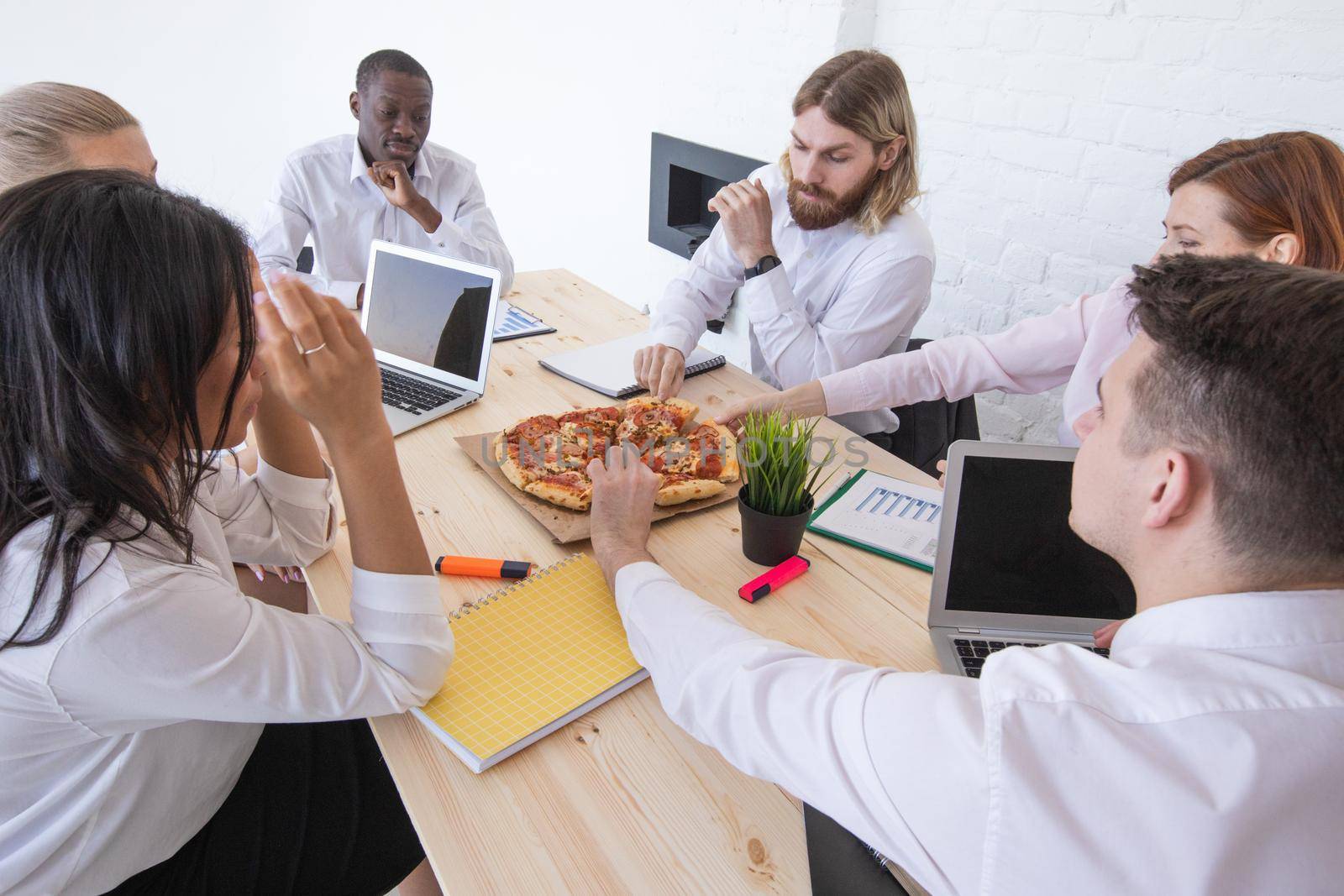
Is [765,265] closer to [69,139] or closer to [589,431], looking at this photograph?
[589,431]

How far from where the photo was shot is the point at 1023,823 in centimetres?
60

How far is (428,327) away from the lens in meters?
1.77

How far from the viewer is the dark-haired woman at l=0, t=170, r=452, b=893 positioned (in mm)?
740

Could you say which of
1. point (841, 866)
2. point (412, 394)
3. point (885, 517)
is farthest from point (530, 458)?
point (841, 866)

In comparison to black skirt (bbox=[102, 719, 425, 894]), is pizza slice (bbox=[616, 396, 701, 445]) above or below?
above

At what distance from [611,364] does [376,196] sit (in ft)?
3.45

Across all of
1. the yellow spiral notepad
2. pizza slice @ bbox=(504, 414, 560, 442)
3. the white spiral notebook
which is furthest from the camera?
the white spiral notebook

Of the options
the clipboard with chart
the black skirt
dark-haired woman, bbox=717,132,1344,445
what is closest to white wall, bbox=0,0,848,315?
dark-haired woman, bbox=717,132,1344,445

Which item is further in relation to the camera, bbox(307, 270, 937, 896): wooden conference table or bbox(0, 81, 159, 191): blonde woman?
bbox(0, 81, 159, 191): blonde woman

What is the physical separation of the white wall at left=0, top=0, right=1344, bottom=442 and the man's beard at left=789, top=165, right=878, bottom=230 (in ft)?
2.22

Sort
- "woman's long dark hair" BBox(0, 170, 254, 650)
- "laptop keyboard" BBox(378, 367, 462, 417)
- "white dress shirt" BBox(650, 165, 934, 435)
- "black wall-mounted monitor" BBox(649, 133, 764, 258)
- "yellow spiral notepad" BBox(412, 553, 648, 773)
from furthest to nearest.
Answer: "black wall-mounted monitor" BBox(649, 133, 764, 258)
"white dress shirt" BBox(650, 165, 934, 435)
"laptop keyboard" BBox(378, 367, 462, 417)
"yellow spiral notepad" BBox(412, 553, 648, 773)
"woman's long dark hair" BBox(0, 170, 254, 650)

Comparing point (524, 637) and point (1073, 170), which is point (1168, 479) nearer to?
point (524, 637)

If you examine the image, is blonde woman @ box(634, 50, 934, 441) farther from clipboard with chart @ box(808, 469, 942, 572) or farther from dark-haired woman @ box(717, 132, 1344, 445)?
clipboard with chart @ box(808, 469, 942, 572)

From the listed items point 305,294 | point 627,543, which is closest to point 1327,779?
point 627,543
